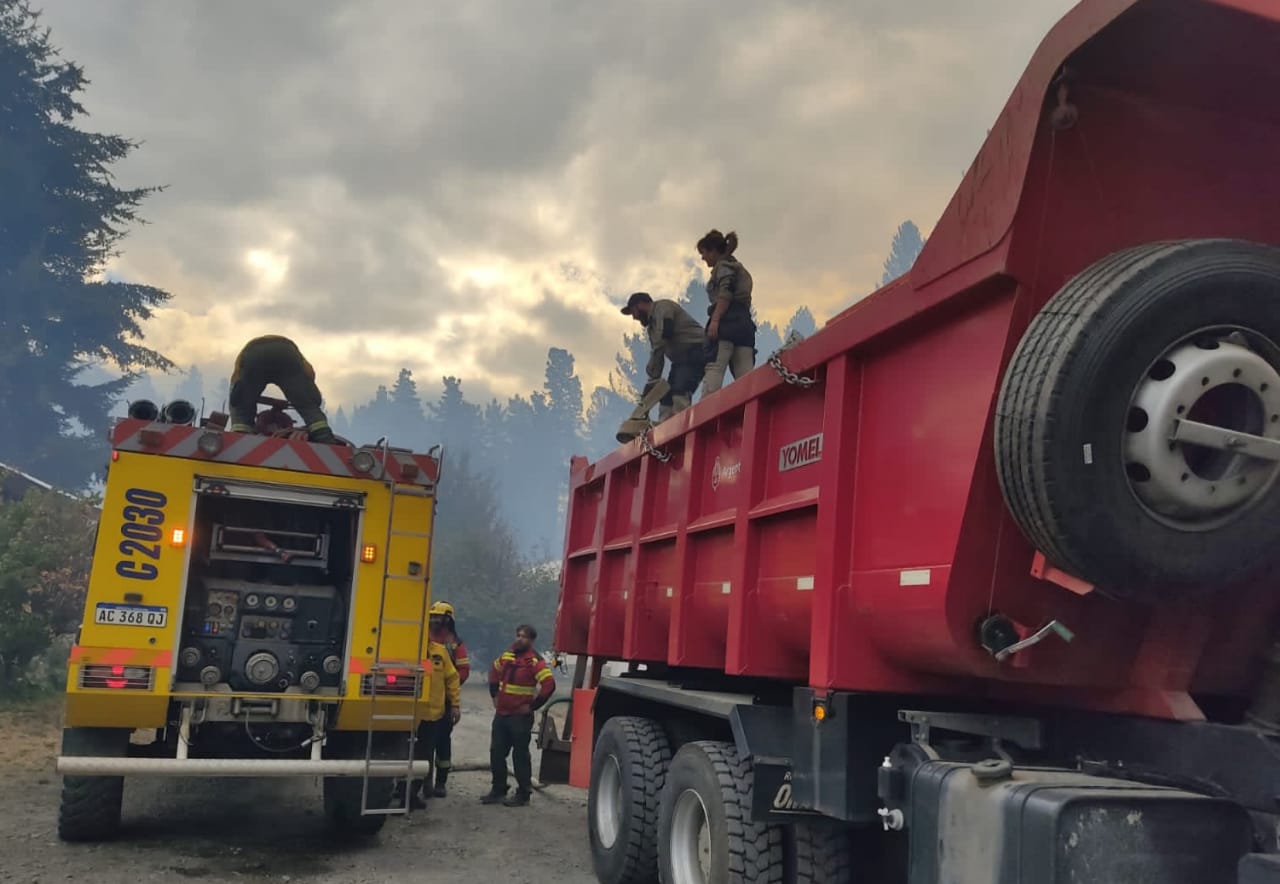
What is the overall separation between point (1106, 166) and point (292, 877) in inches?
223

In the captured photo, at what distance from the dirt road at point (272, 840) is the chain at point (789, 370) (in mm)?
3688

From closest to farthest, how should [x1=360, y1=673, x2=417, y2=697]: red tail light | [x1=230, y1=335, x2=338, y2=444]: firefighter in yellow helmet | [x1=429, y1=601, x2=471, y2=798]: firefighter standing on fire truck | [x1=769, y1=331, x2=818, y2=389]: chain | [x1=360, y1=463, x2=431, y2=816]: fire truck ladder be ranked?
[x1=769, y1=331, x2=818, y2=389]: chain → [x1=360, y1=463, x2=431, y2=816]: fire truck ladder → [x1=360, y1=673, x2=417, y2=697]: red tail light → [x1=230, y1=335, x2=338, y2=444]: firefighter in yellow helmet → [x1=429, y1=601, x2=471, y2=798]: firefighter standing on fire truck

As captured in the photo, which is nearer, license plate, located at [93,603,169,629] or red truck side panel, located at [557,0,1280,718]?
red truck side panel, located at [557,0,1280,718]

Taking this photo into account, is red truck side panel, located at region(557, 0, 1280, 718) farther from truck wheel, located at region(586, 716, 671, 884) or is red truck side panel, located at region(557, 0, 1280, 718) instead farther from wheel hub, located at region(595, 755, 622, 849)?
wheel hub, located at region(595, 755, 622, 849)

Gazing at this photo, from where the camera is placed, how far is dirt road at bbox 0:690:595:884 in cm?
584

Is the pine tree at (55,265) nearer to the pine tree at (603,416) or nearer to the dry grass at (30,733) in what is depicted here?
the dry grass at (30,733)

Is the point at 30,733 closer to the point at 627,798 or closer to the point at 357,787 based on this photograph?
the point at 357,787

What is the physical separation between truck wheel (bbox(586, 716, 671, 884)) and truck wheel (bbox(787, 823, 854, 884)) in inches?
63.0

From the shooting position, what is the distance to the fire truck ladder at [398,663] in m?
6.32

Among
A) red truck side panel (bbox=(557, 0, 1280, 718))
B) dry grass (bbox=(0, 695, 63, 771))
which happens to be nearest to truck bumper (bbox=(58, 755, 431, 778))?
red truck side panel (bbox=(557, 0, 1280, 718))

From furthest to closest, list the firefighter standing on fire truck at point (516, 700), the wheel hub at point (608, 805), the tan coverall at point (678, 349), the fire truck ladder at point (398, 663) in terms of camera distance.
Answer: the firefighter standing on fire truck at point (516, 700) → the tan coverall at point (678, 349) → the fire truck ladder at point (398, 663) → the wheel hub at point (608, 805)

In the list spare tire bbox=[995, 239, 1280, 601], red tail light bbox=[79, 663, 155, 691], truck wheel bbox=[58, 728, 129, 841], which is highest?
spare tire bbox=[995, 239, 1280, 601]

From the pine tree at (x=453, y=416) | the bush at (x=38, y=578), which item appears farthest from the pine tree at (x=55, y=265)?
the pine tree at (x=453, y=416)

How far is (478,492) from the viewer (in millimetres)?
64375
